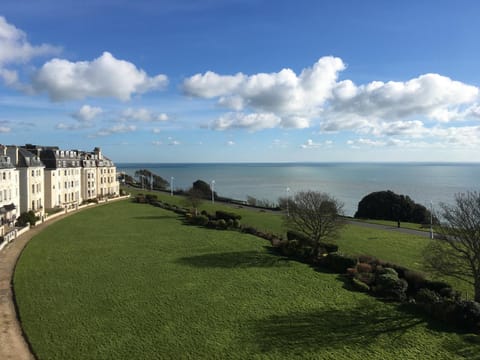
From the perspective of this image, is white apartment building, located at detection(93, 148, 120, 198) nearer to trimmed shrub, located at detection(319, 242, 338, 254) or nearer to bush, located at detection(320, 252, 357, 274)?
trimmed shrub, located at detection(319, 242, 338, 254)

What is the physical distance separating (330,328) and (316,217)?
1490 centimetres

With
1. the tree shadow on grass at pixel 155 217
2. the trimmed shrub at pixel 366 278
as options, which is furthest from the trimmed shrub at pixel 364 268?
the tree shadow on grass at pixel 155 217

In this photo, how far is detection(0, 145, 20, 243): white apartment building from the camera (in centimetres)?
3653

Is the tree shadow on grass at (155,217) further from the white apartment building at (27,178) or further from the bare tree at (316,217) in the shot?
the bare tree at (316,217)

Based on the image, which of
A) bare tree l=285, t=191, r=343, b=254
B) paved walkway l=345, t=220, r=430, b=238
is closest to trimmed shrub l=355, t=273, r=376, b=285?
bare tree l=285, t=191, r=343, b=254

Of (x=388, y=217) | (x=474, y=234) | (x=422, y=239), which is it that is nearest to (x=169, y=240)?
(x=474, y=234)

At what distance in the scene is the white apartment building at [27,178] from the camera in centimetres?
4525

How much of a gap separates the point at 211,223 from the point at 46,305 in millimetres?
26263

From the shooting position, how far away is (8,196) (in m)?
40.0

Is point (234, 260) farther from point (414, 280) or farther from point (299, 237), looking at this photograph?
point (414, 280)

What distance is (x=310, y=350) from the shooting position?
15023mm

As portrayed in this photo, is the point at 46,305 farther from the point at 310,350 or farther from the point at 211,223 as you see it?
the point at 211,223

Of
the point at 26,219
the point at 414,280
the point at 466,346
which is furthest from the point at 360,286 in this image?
the point at 26,219

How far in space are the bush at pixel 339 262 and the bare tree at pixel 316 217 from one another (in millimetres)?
2465
